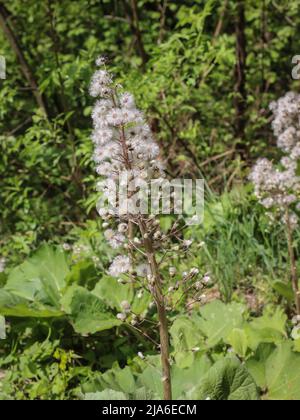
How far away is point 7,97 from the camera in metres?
4.67

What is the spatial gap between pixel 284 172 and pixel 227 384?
1.22 meters

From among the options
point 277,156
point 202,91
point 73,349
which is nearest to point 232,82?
point 202,91

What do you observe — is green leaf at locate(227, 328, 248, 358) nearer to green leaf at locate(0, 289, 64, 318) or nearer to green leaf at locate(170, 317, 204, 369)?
green leaf at locate(170, 317, 204, 369)

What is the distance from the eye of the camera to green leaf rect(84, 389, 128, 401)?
246 cm

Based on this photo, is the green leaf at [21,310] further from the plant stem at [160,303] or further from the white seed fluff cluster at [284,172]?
the plant stem at [160,303]

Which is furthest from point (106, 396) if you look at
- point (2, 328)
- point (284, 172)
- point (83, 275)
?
point (284, 172)

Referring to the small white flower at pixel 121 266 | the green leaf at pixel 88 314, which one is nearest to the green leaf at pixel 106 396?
the small white flower at pixel 121 266

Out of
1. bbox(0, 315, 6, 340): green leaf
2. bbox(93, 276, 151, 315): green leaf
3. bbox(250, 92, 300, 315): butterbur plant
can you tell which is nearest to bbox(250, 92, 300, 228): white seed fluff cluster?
bbox(250, 92, 300, 315): butterbur plant

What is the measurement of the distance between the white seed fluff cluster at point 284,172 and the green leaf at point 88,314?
A: 3.23ft

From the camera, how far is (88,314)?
327cm

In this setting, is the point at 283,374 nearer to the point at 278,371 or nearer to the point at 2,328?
the point at 278,371

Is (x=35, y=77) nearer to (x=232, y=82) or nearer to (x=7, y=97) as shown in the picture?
(x=7, y=97)

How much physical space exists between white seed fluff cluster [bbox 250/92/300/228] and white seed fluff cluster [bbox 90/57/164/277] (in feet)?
3.92

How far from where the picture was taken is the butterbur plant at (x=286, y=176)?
3100mm
